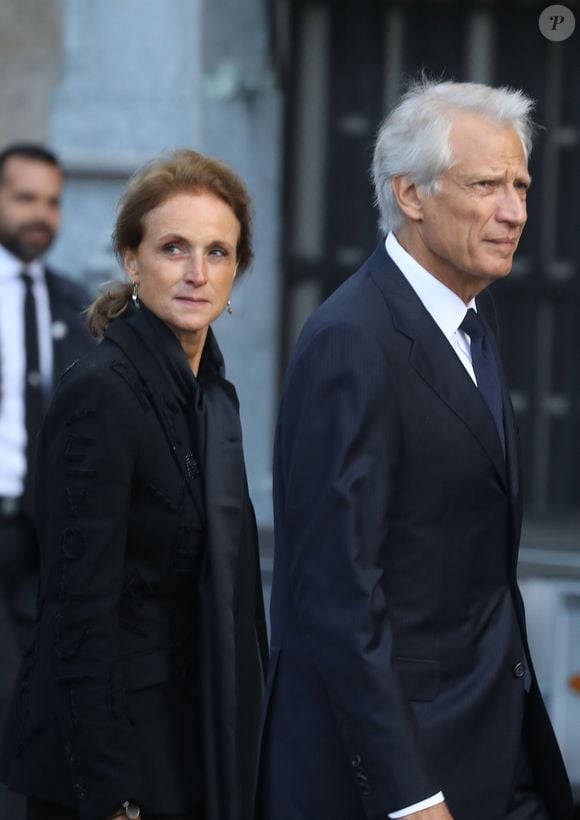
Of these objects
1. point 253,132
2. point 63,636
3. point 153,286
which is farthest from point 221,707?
point 253,132

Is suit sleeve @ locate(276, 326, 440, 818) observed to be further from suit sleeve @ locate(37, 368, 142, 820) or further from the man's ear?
suit sleeve @ locate(37, 368, 142, 820)

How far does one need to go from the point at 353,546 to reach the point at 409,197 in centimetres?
61

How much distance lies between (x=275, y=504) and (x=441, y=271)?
47 centimetres

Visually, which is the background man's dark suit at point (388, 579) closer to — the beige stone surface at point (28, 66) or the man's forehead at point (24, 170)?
the man's forehead at point (24, 170)

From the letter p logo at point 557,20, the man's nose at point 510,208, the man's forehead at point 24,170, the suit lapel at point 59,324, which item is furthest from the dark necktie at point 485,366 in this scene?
the man's forehead at point 24,170

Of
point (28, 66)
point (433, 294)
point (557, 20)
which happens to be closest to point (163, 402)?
point (433, 294)

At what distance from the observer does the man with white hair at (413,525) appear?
2846 millimetres

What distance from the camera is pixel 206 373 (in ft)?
12.4

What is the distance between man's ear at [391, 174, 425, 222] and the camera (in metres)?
3.06

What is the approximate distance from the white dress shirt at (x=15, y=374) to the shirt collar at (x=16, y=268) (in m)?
0.05

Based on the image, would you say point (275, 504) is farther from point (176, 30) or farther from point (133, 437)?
point (176, 30)

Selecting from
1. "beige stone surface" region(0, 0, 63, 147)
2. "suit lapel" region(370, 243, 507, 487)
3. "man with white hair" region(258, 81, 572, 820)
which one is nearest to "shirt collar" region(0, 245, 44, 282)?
"beige stone surface" region(0, 0, 63, 147)

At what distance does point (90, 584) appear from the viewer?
3311 mm

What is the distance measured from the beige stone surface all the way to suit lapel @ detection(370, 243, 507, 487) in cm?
619
